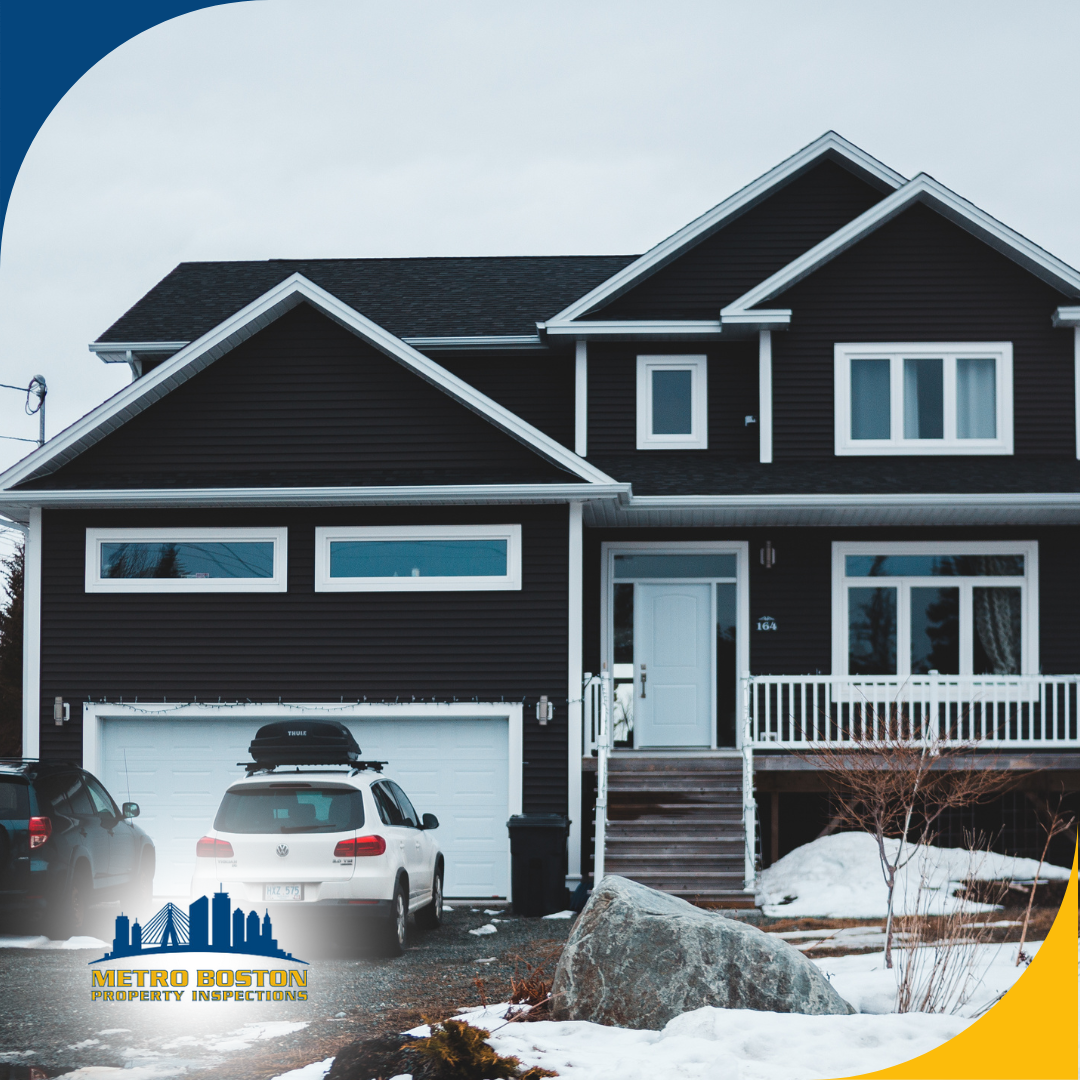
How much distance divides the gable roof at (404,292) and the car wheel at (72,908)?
838 centimetres

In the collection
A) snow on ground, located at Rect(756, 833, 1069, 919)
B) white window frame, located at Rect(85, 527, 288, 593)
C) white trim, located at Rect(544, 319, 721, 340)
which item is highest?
white trim, located at Rect(544, 319, 721, 340)

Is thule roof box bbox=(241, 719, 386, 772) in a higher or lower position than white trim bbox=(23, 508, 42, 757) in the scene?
lower

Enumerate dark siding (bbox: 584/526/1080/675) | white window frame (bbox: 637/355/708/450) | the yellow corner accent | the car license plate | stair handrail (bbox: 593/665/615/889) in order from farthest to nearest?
1. white window frame (bbox: 637/355/708/450)
2. dark siding (bbox: 584/526/1080/675)
3. stair handrail (bbox: 593/665/615/889)
4. the car license plate
5. the yellow corner accent

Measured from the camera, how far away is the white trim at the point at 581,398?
16.9 meters

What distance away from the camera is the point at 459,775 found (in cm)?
1481

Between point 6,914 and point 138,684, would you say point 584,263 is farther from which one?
point 6,914

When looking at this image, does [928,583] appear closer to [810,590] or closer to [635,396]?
[810,590]

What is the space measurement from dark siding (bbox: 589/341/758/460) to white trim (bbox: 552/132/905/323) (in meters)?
0.65

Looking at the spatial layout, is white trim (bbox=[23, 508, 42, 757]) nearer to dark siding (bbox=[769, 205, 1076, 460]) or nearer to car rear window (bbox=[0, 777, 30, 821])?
car rear window (bbox=[0, 777, 30, 821])

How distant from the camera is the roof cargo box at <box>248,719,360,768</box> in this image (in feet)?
41.5

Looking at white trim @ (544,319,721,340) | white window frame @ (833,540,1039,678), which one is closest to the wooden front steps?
white window frame @ (833,540,1039,678)

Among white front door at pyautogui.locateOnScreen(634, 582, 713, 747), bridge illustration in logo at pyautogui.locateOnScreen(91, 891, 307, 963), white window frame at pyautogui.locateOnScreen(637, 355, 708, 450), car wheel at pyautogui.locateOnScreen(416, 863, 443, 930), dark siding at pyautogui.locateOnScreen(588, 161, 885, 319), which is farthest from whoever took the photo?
dark siding at pyautogui.locateOnScreen(588, 161, 885, 319)

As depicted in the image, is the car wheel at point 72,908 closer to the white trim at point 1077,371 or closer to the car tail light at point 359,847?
the car tail light at point 359,847

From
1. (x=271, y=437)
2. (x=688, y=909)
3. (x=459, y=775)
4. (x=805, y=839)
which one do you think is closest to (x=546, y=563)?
(x=459, y=775)
